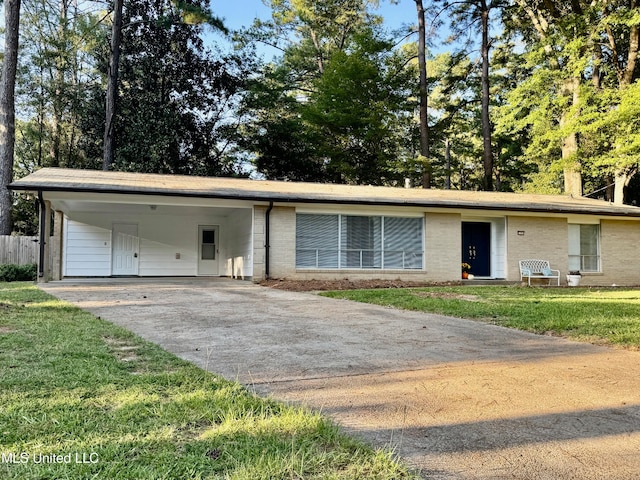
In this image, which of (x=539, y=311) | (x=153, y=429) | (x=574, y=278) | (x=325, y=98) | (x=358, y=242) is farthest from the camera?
(x=325, y=98)

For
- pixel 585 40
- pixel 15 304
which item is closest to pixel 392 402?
pixel 15 304

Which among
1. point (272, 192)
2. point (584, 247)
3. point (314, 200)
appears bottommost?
point (584, 247)

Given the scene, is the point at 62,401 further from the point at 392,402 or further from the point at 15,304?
the point at 15,304

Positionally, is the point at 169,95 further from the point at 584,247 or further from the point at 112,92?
the point at 584,247

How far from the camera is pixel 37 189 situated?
1188 centimetres

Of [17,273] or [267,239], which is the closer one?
[267,239]

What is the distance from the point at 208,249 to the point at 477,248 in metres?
10.2

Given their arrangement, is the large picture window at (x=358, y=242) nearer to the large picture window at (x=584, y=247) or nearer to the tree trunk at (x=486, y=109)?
the large picture window at (x=584, y=247)

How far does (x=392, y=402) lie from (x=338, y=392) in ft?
1.38

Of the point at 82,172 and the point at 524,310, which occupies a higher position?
the point at 82,172

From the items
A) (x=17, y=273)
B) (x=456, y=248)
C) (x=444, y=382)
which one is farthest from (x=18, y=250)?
(x=444, y=382)

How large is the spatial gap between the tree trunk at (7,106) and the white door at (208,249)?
729 cm

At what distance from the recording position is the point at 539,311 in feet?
25.6

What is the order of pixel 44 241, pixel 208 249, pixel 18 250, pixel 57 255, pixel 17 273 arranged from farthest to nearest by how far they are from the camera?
pixel 208 249
pixel 18 250
pixel 17 273
pixel 57 255
pixel 44 241
